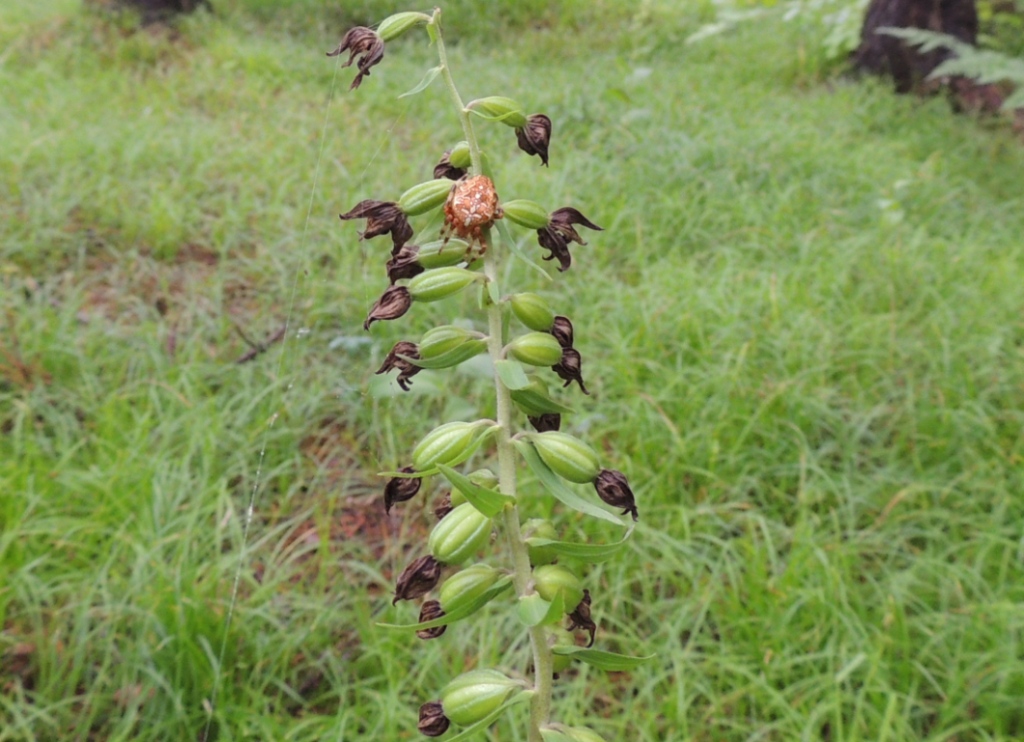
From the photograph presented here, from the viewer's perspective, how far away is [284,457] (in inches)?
88.7

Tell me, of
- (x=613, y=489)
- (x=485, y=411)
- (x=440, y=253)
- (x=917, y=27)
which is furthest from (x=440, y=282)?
(x=917, y=27)

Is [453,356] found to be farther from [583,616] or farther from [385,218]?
[583,616]

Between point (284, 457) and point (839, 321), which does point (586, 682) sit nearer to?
point (284, 457)

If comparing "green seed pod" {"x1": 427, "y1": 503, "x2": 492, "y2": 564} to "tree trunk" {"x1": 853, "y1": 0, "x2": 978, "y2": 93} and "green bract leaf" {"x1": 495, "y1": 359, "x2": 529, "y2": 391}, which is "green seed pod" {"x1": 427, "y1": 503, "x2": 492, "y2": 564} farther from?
"tree trunk" {"x1": 853, "y1": 0, "x2": 978, "y2": 93}

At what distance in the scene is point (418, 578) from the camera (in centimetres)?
65

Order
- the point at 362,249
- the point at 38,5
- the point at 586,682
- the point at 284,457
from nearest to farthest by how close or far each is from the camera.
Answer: the point at 586,682 < the point at 284,457 < the point at 362,249 < the point at 38,5

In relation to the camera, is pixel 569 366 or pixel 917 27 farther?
pixel 917 27

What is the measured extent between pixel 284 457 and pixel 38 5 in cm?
573

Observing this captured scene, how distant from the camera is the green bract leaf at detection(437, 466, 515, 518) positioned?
0.52 m

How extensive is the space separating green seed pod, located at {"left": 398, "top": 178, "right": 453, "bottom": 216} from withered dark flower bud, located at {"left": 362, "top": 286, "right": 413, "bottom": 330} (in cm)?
7

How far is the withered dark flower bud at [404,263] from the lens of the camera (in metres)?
0.62

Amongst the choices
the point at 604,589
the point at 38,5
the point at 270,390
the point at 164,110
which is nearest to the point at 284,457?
the point at 270,390

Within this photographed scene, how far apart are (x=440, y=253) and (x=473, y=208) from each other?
6cm

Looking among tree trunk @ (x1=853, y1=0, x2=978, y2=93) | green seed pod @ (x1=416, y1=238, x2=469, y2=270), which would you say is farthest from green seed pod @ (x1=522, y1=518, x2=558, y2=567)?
tree trunk @ (x1=853, y1=0, x2=978, y2=93)
